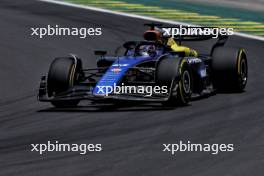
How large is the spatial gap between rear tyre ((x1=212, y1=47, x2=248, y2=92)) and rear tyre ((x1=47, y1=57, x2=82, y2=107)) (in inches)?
111

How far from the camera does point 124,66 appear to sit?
704 inches

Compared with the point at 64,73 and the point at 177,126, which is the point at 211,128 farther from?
the point at 64,73

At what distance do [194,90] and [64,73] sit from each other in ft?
8.49

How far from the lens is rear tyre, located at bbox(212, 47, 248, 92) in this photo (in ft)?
63.5

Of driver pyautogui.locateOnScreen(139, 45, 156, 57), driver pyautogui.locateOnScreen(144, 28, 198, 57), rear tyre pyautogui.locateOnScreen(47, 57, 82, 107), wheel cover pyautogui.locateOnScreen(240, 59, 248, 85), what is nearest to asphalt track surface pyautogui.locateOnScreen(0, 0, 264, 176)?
wheel cover pyautogui.locateOnScreen(240, 59, 248, 85)

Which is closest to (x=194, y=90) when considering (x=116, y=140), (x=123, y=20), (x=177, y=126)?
(x=177, y=126)

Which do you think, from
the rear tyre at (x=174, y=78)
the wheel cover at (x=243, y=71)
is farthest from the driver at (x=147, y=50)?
the wheel cover at (x=243, y=71)

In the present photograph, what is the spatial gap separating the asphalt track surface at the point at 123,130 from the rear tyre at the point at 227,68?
35 centimetres

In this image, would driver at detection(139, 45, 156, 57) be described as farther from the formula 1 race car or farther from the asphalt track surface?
the asphalt track surface

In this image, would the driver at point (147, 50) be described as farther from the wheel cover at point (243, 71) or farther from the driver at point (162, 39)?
the wheel cover at point (243, 71)

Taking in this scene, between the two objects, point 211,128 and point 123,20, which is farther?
point 123,20

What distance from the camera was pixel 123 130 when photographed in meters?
15.2

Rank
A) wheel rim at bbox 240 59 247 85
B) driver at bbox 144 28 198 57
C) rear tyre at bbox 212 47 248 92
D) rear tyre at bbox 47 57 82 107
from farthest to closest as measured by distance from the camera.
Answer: wheel rim at bbox 240 59 247 85 → rear tyre at bbox 212 47 248 92 → driver at bbox 144 28 198 57 → rear tyre at bbox 47 57 82 107

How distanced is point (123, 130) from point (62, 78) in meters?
3.33
